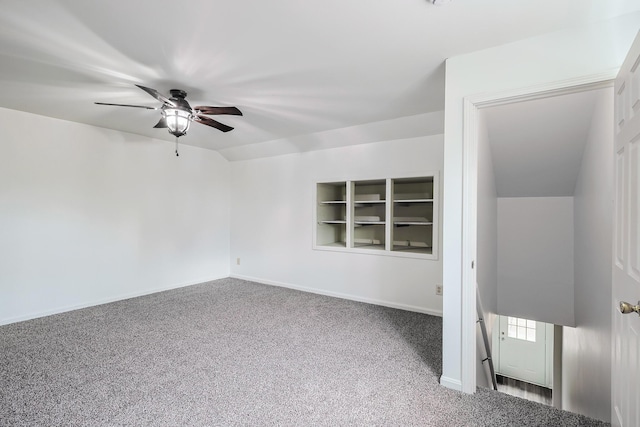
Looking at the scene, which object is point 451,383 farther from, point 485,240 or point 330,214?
point 330,214

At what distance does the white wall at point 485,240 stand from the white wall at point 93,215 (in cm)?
417

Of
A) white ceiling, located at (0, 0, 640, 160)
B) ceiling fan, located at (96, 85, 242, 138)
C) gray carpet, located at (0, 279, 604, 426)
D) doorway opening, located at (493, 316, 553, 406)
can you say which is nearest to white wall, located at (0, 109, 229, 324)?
gray carpet, located at (0, 279, 604, 426)

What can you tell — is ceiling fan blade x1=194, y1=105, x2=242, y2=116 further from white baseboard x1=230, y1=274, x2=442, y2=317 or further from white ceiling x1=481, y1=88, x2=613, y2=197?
white baseboard x1=230, y1=274, x2=442, y2=317

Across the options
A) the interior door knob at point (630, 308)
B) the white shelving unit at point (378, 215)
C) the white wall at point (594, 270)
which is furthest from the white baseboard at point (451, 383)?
the white shelving unit at point (378, 215)

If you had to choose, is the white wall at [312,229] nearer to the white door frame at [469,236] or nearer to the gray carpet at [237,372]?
the gray carpet at [237,372]

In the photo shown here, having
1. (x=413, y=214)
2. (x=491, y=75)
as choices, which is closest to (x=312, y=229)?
(x=413, y=214)

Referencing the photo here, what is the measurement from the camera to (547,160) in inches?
133

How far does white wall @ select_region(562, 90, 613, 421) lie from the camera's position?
2281 mm

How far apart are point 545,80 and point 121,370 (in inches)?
138

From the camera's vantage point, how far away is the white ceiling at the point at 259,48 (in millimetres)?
1709

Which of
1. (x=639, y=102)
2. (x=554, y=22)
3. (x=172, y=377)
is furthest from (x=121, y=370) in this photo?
(x=554, y=22)

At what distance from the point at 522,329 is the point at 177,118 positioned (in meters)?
6.99

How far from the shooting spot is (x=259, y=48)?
83.2 inches

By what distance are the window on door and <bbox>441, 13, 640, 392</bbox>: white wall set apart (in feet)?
16.3
